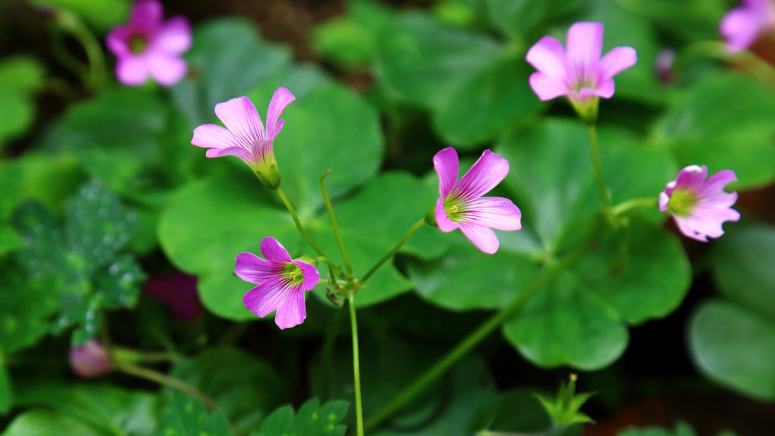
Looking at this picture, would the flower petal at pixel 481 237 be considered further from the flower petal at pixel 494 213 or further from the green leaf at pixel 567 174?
the green leaf at pixel 567 174

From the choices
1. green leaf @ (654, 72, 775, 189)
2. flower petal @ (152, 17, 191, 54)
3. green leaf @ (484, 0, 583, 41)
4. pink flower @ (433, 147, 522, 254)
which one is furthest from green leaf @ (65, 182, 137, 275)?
green leaf @ (654, 72, 775, 189)

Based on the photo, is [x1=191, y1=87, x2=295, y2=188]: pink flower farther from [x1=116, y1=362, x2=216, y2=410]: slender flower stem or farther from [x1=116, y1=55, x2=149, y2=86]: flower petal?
[x1=116, y1=55, x2=149, y2=86]: flower petal

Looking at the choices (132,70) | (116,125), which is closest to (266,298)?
(132,70)

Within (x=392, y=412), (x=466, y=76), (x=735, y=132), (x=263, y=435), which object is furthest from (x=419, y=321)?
(x=735, y=132)

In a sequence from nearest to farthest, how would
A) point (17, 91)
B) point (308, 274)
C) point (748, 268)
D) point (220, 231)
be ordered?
point (308, 274) < point (220, 231) < point (748, 268) < point (17, 91)

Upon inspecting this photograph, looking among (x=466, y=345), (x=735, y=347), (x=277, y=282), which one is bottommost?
(x=735, y=347)

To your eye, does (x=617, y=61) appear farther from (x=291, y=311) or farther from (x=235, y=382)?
(x=235, y=382)

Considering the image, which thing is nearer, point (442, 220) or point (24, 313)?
point (442, 220)
